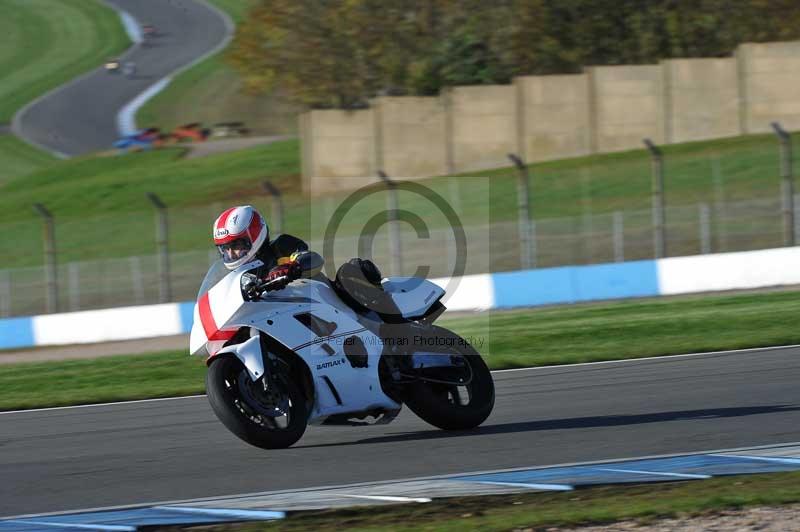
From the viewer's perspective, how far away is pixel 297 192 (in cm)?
3934

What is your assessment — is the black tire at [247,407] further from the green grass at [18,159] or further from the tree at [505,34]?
the green grass at [18,159]

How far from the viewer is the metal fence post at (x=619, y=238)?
75.5 feet

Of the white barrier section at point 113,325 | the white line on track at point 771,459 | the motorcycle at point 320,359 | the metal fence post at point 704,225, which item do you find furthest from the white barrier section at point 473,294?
the white line on track at point 771,459

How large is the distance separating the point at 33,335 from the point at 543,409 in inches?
531

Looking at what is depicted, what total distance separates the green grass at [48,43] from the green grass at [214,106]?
22.7 feet

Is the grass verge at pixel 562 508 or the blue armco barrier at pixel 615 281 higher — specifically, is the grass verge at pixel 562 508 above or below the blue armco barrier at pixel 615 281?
below

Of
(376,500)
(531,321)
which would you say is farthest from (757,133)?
(376,500)

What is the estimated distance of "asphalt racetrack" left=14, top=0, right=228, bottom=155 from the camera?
57.4 meters

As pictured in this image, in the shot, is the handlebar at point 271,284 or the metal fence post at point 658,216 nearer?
the handlebar at point 271,284

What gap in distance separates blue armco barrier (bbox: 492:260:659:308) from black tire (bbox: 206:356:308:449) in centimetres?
1199

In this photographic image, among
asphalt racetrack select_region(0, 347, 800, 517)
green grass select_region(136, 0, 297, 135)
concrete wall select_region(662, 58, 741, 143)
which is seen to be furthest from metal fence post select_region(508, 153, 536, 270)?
green grass select_region(136, 0, 297, 135)

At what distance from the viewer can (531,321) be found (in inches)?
705

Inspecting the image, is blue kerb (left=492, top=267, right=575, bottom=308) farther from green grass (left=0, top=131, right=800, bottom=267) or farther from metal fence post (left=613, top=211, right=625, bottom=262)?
metal fence post (left=613, top=211, right=625, bottom=262)

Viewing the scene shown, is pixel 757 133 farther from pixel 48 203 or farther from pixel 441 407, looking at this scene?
pixel 441 407
